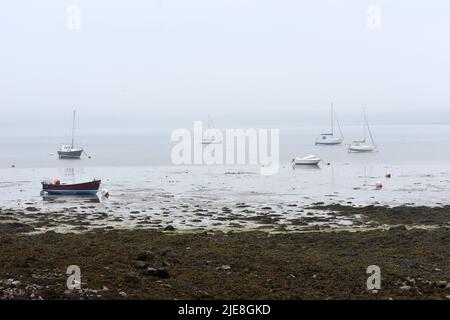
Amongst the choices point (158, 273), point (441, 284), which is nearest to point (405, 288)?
point (441, 284)

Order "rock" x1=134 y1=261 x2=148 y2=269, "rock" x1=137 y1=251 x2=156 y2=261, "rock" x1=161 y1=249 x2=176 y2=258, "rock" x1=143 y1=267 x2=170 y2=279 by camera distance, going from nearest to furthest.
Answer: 1. "rock" x1=143 y1=267 x2=170 y2=279
2. "rock" x1=134 y1=261 x2=148 y2=269
3. "rock" x1=137 y1=251 x2=156 y2=261
4. "rock" x1=161 y1=249 x2=176 y2=258

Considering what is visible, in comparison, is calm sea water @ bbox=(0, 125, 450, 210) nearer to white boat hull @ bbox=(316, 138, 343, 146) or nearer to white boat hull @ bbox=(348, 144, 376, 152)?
white boat hull @ bbox=(348, 144, 376, 152)

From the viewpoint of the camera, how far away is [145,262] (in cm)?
1490

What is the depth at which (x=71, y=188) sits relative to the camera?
44.7 m

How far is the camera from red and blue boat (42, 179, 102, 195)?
4394 cm

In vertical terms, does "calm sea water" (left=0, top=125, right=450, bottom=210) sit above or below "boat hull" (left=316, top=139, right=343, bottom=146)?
below

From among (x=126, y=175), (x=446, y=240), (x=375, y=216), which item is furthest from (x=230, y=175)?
(x=446, y=240)

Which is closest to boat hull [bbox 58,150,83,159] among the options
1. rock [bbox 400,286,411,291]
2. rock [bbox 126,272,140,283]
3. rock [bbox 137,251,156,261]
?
rock [bbox 137,251,156,261]

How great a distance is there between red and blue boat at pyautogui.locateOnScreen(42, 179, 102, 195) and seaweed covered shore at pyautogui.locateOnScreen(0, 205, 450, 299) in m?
22.5

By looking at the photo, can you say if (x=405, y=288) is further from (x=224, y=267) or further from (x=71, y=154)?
(x=71, y=154)

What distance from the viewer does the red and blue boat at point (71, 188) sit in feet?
144
